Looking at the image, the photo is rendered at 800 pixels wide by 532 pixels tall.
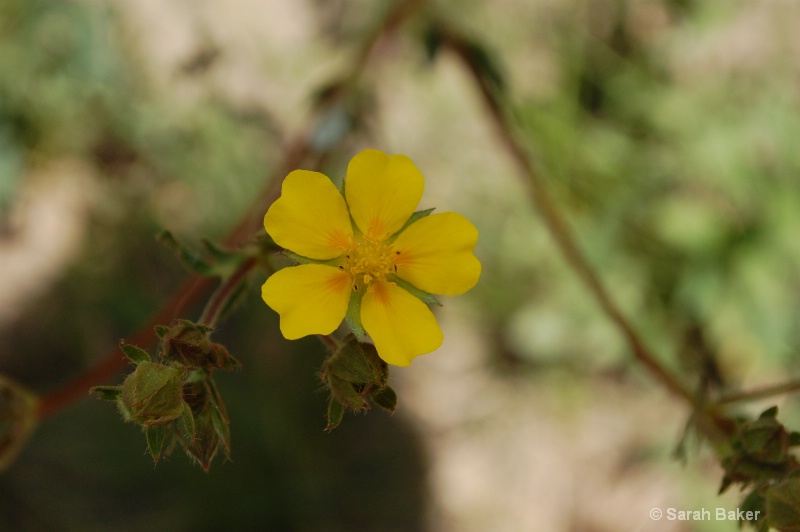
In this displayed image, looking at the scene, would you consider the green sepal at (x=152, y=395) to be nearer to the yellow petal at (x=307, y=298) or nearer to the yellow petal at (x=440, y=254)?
the yellow petal at (x=307, y=298)

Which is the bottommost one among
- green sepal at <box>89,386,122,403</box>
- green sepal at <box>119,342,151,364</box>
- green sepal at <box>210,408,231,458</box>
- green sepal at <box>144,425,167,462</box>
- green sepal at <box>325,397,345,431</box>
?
green sepal at <box>144,425,167,462</box>

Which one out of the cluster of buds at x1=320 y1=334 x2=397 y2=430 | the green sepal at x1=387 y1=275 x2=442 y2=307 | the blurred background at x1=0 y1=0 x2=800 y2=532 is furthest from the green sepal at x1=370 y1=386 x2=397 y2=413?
the blurred background at x1=0 y1=0 x2=800 y2=532

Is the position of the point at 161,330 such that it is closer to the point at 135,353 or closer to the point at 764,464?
the point at 135,353

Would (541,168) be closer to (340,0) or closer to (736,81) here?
(736,81)

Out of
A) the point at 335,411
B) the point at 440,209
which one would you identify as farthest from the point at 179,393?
the point at 440,209

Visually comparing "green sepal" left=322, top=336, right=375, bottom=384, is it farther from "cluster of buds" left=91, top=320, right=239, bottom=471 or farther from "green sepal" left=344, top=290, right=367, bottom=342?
"cluster of buds" left=91, top=320, right=239, bottom=471

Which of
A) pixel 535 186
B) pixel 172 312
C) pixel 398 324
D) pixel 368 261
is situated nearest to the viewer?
pixel 398 324

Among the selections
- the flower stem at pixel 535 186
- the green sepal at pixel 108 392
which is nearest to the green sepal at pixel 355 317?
the green sepal at pixel 108 392
